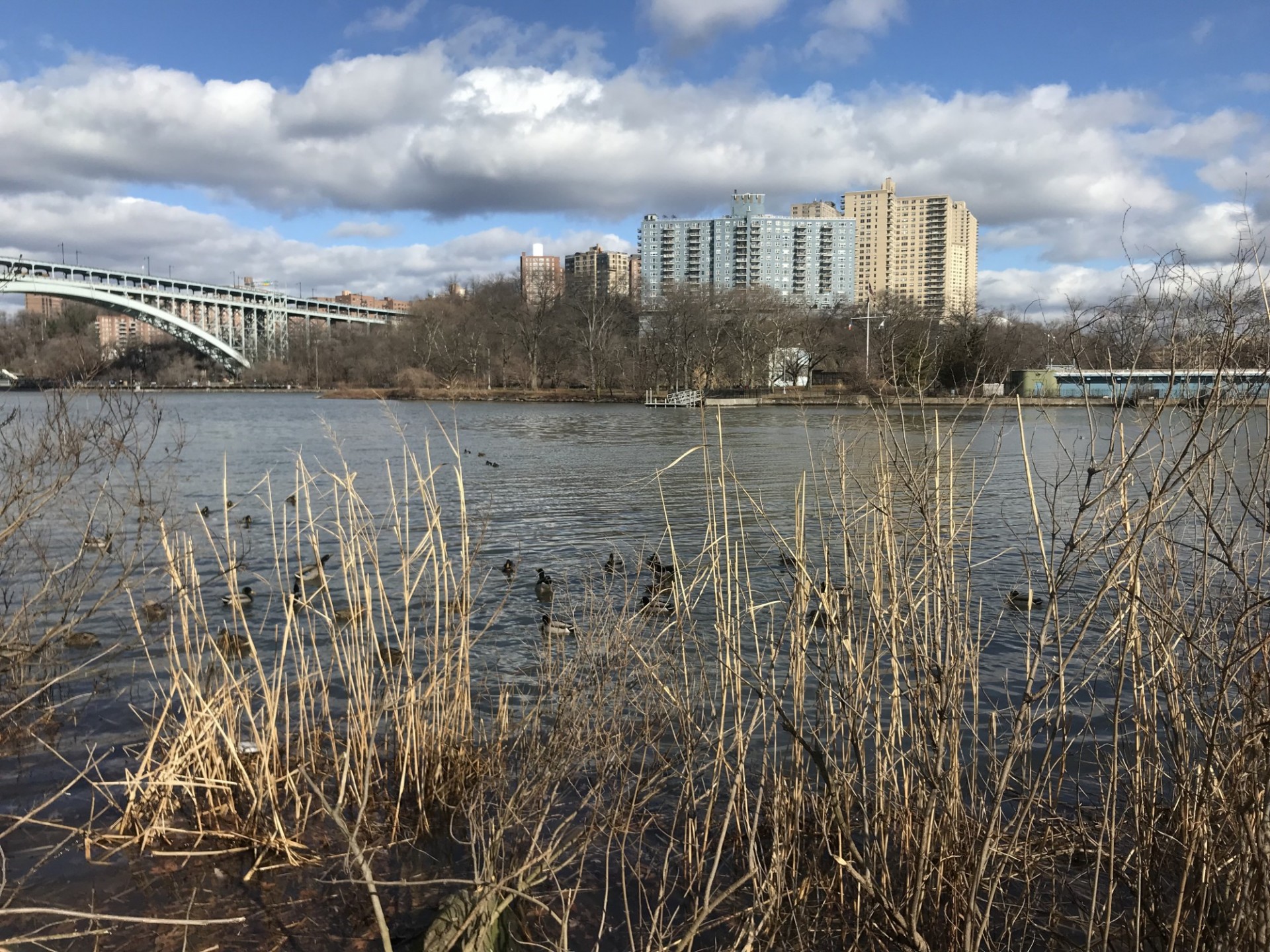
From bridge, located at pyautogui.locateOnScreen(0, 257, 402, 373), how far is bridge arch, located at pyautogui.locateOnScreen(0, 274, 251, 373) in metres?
0.07

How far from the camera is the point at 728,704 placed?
20.7ft

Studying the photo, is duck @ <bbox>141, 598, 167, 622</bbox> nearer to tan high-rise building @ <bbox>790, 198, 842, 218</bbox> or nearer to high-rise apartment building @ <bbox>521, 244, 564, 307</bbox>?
high-rise apartment building @ <bbox>521, 244, 564, 307</bbox>

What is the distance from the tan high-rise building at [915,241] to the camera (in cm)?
12381

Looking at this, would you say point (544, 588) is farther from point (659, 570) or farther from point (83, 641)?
point (83, 641)

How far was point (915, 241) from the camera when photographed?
13462cm

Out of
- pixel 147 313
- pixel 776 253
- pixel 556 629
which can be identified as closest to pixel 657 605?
pixel 556 629

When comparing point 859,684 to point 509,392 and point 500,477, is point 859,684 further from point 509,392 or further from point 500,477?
point 509,392

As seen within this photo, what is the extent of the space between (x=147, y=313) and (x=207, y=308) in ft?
79.1

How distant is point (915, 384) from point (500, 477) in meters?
19.5

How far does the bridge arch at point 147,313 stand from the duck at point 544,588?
70849 mm

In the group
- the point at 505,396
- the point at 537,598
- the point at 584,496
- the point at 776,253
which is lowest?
the point at 537,598

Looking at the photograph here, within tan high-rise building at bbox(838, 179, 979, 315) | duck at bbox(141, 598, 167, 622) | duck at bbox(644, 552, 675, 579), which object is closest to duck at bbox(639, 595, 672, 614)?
duck at bbox(644, 552, 675, 579)

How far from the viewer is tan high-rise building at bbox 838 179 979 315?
123812mm

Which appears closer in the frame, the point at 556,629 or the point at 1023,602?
the point at 556,629
